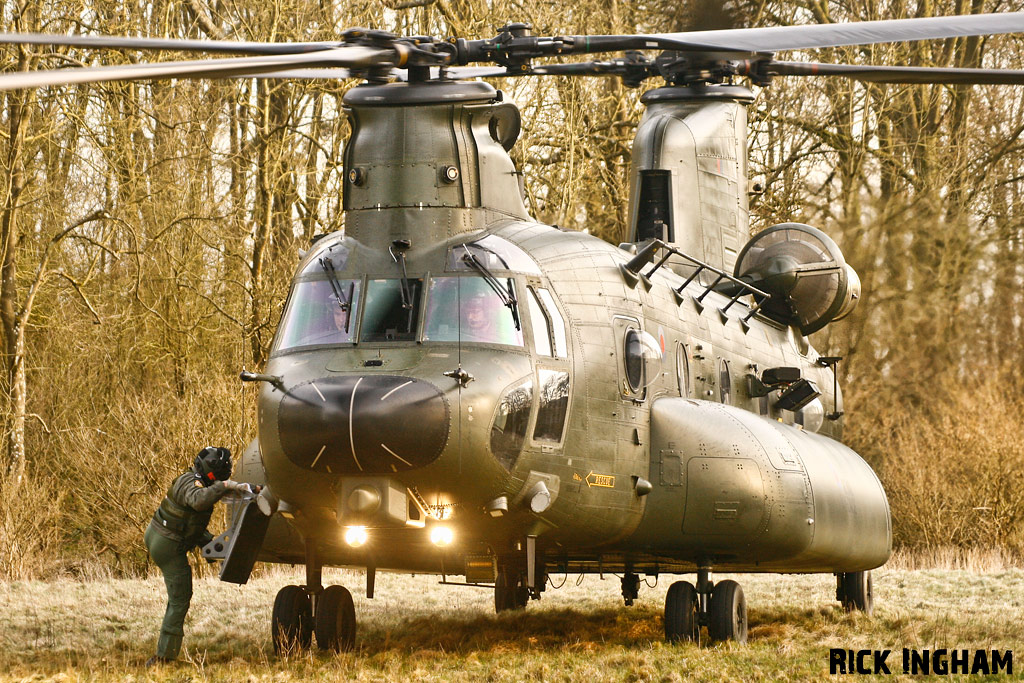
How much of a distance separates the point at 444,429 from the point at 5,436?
43.0ft

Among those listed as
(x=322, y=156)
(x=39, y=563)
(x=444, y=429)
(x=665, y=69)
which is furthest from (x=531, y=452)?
(x=322, y=156)

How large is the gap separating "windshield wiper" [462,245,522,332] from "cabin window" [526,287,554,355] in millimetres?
151

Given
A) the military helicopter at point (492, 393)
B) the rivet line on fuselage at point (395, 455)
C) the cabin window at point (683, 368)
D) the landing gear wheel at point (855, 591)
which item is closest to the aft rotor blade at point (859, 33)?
the military helicopter at point (492, 393)

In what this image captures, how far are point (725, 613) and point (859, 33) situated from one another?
4.73 meters

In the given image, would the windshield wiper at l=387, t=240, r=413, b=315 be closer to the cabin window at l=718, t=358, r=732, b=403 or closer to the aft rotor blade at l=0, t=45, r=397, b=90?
the aft rotor blade at l=0, t=45, r=397, b=90

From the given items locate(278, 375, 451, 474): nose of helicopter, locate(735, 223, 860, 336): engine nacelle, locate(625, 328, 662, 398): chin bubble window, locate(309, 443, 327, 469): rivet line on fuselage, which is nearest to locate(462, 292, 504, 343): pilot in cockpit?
locate(278, 375, 451, 474): nose of helicopter

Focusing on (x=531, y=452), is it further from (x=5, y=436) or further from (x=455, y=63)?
(x=5, y=436)

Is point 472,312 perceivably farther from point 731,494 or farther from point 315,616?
point 315,616

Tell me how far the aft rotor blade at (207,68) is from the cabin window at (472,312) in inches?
66.2

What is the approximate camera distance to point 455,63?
10508 mm

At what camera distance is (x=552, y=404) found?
10.1m

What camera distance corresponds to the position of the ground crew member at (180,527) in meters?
10.7

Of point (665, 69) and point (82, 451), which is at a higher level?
point (665, 69)

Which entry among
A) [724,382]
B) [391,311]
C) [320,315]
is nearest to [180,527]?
[320,315]
